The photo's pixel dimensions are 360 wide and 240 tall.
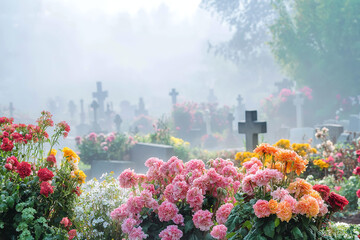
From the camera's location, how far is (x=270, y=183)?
2924 mm

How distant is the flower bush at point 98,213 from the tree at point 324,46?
63.3ft

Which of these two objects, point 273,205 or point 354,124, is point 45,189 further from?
point 354,124

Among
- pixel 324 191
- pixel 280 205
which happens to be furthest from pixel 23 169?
pixel 324 191

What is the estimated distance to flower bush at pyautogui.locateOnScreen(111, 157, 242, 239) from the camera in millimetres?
3148

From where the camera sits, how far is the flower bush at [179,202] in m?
3.15

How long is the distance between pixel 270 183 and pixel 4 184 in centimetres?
233

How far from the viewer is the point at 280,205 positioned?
2.59 metres

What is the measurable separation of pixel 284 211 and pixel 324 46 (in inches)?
830

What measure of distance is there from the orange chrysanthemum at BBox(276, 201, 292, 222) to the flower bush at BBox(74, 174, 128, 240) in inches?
67.0

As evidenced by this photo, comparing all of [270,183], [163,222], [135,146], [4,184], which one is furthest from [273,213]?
[135,146]

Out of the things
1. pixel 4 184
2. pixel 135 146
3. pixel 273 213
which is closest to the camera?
pixel 273 213

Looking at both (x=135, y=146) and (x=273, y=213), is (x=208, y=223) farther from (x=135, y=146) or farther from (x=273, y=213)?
(x=135, y=146)

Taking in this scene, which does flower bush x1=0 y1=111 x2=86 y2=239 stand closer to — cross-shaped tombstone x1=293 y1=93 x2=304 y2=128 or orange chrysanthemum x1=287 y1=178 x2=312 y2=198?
orange chrysanthemum x1=287 y1=178 x2=312 y2=198

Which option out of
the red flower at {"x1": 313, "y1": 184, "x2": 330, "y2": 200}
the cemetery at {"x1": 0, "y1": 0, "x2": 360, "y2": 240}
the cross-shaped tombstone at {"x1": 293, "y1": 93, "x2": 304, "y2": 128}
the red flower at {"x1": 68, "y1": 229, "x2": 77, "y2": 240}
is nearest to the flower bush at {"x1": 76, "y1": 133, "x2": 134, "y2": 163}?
the cemetery at {"x1": 0, "y1": 0, "x2": 360, "y2": 240}
